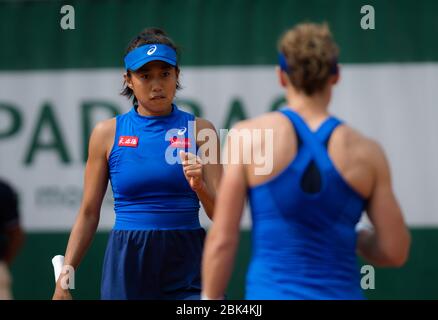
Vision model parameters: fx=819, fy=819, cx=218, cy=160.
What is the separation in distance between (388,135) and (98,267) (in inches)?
101

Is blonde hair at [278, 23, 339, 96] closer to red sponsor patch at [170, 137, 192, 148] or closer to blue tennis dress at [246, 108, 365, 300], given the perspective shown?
blue tennis dress at [246, 108, 365, 300]

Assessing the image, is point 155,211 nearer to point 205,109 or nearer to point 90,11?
point 205,109

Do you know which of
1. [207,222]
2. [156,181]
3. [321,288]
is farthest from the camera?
[207,222]

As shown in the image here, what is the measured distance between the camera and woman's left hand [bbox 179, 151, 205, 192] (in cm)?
376

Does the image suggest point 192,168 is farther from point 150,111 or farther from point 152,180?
point 150,111

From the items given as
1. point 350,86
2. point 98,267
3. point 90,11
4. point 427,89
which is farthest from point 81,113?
point 427,89

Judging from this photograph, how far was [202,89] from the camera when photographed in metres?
6.68

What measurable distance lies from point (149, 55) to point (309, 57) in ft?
4.64

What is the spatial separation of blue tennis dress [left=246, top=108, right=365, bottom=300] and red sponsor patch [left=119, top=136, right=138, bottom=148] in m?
1.37

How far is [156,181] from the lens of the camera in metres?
3.92

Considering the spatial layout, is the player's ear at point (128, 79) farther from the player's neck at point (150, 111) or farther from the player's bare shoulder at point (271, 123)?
the player's bare shoulder at point (271, 123)

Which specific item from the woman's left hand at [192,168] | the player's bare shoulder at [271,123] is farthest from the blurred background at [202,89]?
the player's bare shoulder at [271,123]

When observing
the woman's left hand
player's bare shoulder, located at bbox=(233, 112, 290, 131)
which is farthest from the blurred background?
player's bare shoulder, located at bbox=(233, 112, 290, 131)

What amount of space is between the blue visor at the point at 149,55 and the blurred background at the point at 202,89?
8.42ft
